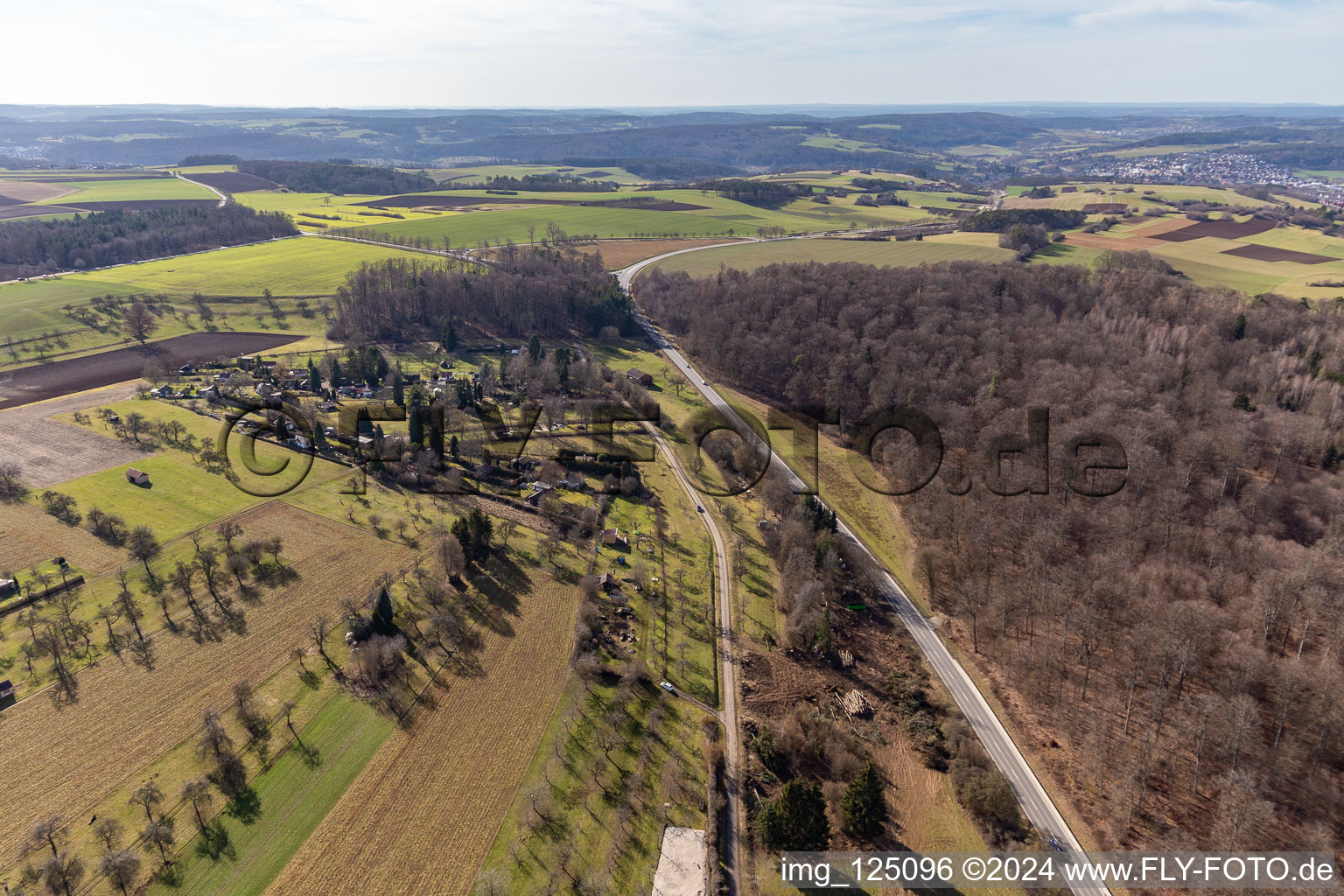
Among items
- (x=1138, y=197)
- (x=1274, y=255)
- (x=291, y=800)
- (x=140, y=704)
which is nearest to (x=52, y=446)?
(x=140, y=704)

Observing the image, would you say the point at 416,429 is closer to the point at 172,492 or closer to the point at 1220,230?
the point at 172,492

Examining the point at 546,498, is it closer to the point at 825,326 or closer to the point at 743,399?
the point at 743,399

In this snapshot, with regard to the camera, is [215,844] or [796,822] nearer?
[215,844]

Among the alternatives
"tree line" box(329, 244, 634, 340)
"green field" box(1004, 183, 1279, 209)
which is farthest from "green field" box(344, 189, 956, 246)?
"tree line" box(329, 244, 634, 340)

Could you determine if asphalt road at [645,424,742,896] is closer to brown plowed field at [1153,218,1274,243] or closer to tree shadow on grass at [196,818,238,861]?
tree shadow on grass at [196,818,238,861]

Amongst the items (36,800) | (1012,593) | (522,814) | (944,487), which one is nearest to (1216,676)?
(1012,593)
